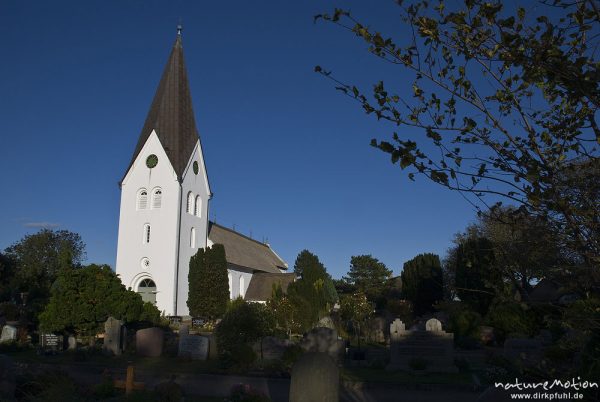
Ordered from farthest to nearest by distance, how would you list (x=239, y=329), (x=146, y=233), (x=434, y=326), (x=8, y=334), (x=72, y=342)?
(x=146, y=233) < (x=8, y=334) < (x=72, y=342) < (x=239, y=329) < (x=434, y=326)

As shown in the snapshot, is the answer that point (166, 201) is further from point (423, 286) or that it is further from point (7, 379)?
point (7, 379)

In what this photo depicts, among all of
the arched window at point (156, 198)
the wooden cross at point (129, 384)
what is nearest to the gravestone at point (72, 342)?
the wooden cross at point (129, 384)

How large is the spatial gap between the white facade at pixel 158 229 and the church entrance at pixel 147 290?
0.87 ft

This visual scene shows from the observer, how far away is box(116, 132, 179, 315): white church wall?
34188 mm

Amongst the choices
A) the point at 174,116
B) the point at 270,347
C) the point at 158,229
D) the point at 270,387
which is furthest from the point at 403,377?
the point at 174,116

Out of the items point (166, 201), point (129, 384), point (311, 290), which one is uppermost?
point (166, 201)

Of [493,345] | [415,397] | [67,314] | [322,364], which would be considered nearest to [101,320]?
[67,314]

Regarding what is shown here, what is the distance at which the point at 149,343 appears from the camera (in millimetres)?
18000

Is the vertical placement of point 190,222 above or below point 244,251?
above

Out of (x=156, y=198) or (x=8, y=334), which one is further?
(x=156, y=198)

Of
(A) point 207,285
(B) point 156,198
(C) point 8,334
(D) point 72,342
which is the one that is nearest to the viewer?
(D) point 72,342

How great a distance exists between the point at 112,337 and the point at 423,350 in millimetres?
10632

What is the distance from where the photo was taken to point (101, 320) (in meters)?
18.8

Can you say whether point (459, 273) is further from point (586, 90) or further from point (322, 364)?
point (586, 90)
